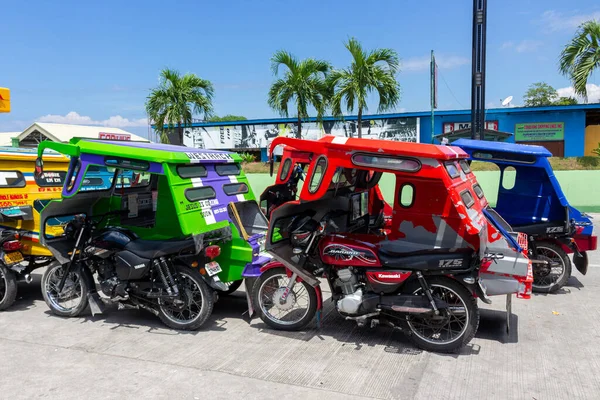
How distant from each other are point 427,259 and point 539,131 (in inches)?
1059

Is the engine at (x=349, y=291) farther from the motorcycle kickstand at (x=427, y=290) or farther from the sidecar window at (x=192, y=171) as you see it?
the sidecar window at (x=192, y=171)

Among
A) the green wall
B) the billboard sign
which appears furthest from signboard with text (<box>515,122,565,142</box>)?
the green wall

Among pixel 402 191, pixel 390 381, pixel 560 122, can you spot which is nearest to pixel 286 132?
pixel 560 122

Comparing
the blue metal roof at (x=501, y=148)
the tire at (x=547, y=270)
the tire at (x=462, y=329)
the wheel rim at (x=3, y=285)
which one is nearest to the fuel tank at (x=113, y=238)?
the wheel rim at (x=3, y=285)

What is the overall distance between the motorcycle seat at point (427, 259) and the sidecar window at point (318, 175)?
1.01 meters

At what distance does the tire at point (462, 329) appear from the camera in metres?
4.94

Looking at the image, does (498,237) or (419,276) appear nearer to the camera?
(419,276)

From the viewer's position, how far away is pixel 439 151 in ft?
15.5

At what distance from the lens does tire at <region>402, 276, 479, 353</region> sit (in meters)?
4.94

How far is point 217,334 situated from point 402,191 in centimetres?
278

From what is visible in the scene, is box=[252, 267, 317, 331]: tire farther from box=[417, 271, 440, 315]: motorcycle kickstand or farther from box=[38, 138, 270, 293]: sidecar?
box=[417, 271, 440, 315]: motorcycle kickstand

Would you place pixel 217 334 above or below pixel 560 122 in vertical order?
below

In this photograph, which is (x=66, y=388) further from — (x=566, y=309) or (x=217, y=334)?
(x=566, y=309)

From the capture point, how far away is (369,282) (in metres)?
5.29
